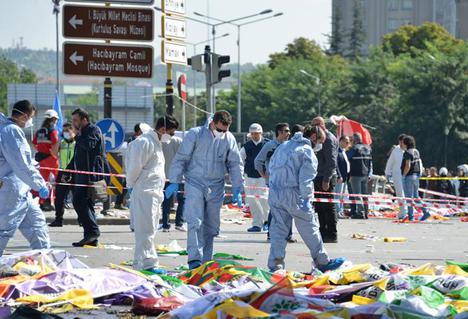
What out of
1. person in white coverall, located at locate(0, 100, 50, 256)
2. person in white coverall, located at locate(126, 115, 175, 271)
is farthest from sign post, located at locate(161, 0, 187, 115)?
person in white coverall, located at locate(0, 100, 50, 256)

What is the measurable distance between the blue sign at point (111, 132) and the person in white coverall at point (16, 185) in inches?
403

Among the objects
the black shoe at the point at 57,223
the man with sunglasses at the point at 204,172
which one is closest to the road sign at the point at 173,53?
the black shoe at the point at 57,223

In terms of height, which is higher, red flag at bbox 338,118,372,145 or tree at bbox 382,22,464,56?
tree at bbox 382,22,464,56

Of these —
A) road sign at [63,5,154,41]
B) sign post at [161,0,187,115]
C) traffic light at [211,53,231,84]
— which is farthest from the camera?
traffic light at [211,53,231,84]

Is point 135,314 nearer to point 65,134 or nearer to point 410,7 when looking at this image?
point 65,134

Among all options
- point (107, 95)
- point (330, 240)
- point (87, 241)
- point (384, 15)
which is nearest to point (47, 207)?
point (107, 95)

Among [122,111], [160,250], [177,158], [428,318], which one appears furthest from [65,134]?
[122,111]

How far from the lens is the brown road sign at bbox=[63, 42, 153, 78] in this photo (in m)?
15.8

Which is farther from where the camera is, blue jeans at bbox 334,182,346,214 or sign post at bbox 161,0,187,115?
blue jeans at bbox 334,182,346,214

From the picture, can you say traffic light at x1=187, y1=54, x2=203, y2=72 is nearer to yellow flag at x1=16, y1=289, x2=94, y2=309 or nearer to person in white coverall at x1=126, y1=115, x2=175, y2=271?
person in white coverall at x1=126, y1=115, x2=175, y2=271

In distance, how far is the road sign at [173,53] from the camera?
70.4ft

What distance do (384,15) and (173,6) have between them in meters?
146

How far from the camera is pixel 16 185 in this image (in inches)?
515

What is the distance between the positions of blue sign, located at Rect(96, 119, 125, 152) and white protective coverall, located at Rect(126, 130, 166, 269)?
31.8 ft
